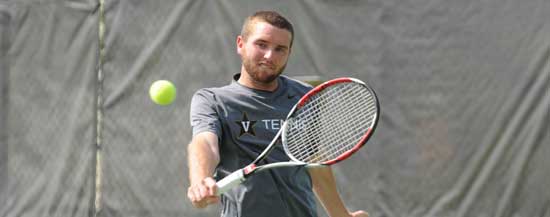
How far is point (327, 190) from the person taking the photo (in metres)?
3.29

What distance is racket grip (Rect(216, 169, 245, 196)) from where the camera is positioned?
2791 mm

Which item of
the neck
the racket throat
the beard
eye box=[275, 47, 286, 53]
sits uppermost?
eye box=[275, 47, 286, 53]

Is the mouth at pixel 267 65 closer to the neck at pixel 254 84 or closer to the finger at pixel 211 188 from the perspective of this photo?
the neck at pixel 254 84

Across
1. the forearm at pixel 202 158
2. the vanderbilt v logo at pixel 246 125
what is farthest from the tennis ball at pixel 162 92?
the forearm at pixel 202 158

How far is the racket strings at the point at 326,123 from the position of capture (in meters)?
3.16

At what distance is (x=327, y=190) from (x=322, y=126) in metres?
0.25

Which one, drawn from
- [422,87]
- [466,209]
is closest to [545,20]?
[422,87]

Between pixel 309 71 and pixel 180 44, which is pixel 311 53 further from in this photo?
pixel 180 44

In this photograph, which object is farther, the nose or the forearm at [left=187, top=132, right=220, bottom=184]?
the nose

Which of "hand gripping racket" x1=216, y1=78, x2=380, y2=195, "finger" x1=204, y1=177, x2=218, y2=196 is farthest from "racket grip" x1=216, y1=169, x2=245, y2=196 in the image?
"finger" x1=204, y1=177, x2=218, y2=196

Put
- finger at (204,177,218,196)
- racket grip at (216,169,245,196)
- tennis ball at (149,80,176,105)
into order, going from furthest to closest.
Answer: tennis ball at (149,80,176,105) → racket grip at (216,169,245,196) → finger at (204,177,218,196)

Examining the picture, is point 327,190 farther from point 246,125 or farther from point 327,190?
point 246,125

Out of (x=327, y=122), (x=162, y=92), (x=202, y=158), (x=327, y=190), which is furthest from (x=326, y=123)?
(x=162, y=92)

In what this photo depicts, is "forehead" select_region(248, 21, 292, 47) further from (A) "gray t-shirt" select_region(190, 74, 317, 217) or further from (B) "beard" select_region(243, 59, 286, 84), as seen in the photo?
(A) "gray t-shirt" select_region(190, 74, 317, 217)
